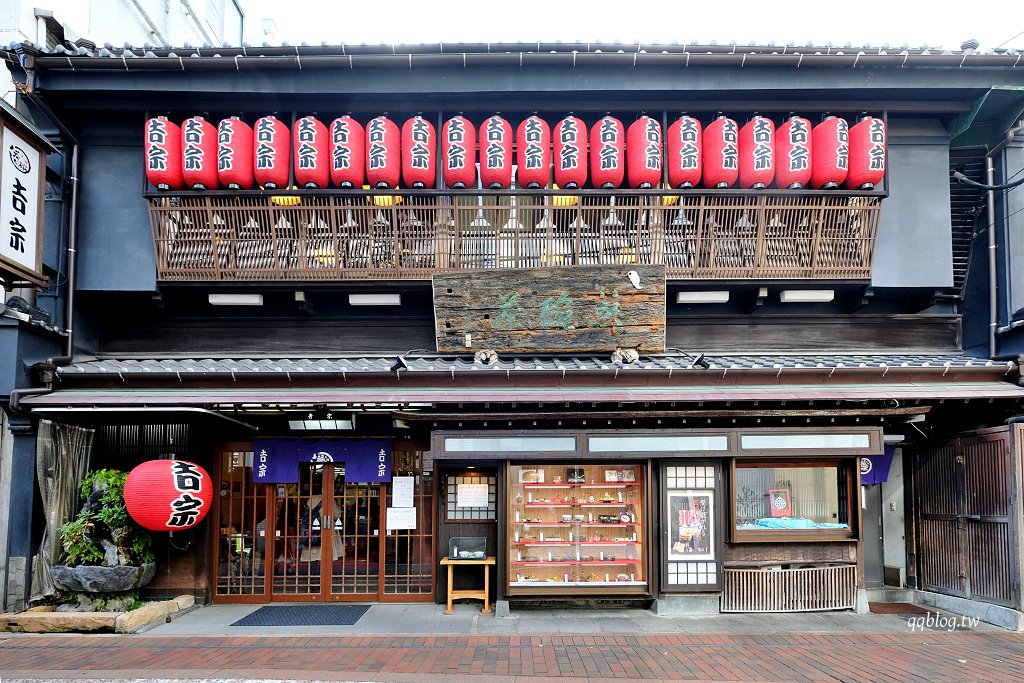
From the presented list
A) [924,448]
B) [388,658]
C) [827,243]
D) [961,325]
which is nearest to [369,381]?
[388,658]

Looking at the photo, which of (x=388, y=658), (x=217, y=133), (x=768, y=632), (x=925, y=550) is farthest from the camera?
(x=925, y=550)

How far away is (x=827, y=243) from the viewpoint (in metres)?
11.0

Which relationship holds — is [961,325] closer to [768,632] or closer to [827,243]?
[827,243]

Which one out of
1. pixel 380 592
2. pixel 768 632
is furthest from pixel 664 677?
pixel 380 592

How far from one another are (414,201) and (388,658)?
7088 millimetres

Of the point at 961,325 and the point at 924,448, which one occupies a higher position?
the point at 961,325

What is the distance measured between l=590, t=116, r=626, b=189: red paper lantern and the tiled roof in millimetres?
3045

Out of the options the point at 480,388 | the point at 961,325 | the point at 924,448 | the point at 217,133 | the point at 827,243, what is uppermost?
the point at 217,133

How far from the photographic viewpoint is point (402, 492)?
11375 mm

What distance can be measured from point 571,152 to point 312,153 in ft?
14.2

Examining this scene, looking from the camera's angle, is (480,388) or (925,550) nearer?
(480,388)

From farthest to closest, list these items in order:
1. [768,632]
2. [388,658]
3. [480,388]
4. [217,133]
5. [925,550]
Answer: [925,550] < [217,133] < [480,388] < [768,632] < [388,658]

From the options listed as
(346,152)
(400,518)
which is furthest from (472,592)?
(346,152)

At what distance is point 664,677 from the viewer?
25.1 feet
